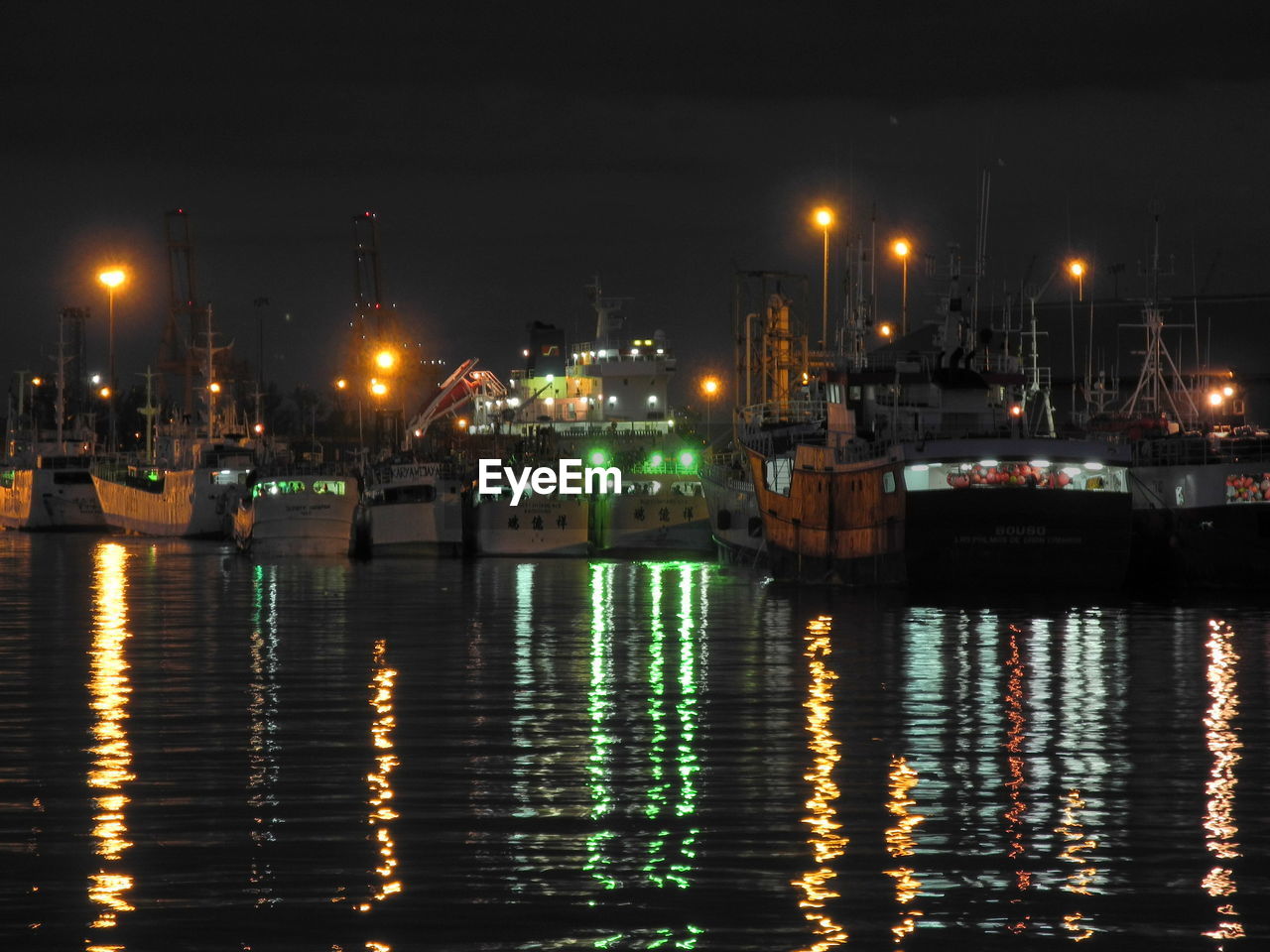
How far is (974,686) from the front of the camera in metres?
31.5

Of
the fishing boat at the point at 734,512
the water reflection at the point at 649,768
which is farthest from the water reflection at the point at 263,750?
the fishing boat at the point at 734,512

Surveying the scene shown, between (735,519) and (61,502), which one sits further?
(61,502)

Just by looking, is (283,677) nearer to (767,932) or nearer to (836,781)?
(836,781)

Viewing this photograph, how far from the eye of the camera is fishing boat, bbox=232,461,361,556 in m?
84.8

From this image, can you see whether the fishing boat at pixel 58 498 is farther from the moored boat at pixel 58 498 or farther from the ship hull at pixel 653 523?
the ship hull at pixel 653 523

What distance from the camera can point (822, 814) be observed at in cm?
1986

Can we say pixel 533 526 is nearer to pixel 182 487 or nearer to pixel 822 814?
pixel 182 487

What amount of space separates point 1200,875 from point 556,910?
596 cm

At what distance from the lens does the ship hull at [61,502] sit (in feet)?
428

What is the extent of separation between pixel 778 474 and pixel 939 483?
15238 millimetres

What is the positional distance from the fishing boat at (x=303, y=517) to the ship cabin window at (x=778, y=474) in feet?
84.5

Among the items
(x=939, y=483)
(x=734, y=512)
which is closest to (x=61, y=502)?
(x=734, y=512)

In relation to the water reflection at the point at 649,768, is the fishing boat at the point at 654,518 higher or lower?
higher

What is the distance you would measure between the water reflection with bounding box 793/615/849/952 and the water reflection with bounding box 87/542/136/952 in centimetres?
576
